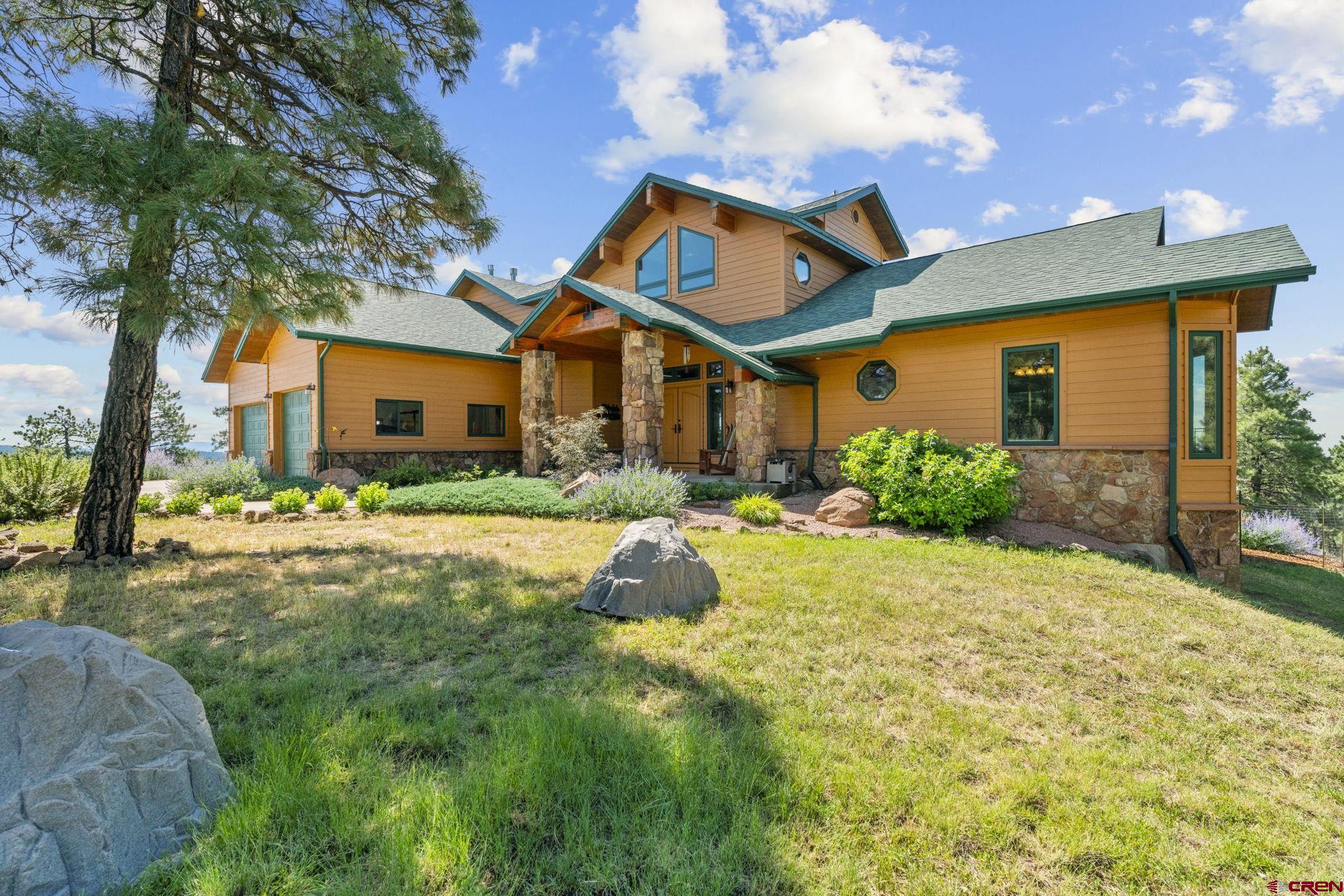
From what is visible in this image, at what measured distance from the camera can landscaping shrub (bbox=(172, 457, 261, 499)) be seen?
38.3 feet

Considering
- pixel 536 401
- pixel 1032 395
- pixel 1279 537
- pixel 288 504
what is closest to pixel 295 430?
pixel 288 504

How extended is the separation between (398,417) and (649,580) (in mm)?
12564

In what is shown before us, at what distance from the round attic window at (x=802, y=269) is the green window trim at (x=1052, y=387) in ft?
17.1

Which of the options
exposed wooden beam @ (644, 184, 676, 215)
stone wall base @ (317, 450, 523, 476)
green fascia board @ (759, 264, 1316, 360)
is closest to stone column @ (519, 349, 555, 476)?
stone wall base @ (317, 450, 523, 476)

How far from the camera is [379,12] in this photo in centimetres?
684

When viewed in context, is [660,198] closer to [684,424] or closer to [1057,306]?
[684,424]

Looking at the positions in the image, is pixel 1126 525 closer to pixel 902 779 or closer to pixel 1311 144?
pixel 1311 144

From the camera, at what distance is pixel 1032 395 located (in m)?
9.76

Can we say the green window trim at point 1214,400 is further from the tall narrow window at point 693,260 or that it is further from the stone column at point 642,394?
the tall narrow window at point 693,260

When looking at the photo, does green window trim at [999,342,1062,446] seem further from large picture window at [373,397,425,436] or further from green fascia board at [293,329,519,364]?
large picture window at [373,397,425,436]

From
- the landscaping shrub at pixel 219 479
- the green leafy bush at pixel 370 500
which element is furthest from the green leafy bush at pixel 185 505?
the green leafy bush at pixel 370 500

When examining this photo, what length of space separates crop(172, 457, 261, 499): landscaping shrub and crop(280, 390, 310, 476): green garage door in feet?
5.64

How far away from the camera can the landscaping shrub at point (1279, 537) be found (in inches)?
531

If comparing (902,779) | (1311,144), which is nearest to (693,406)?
(1311,144)
